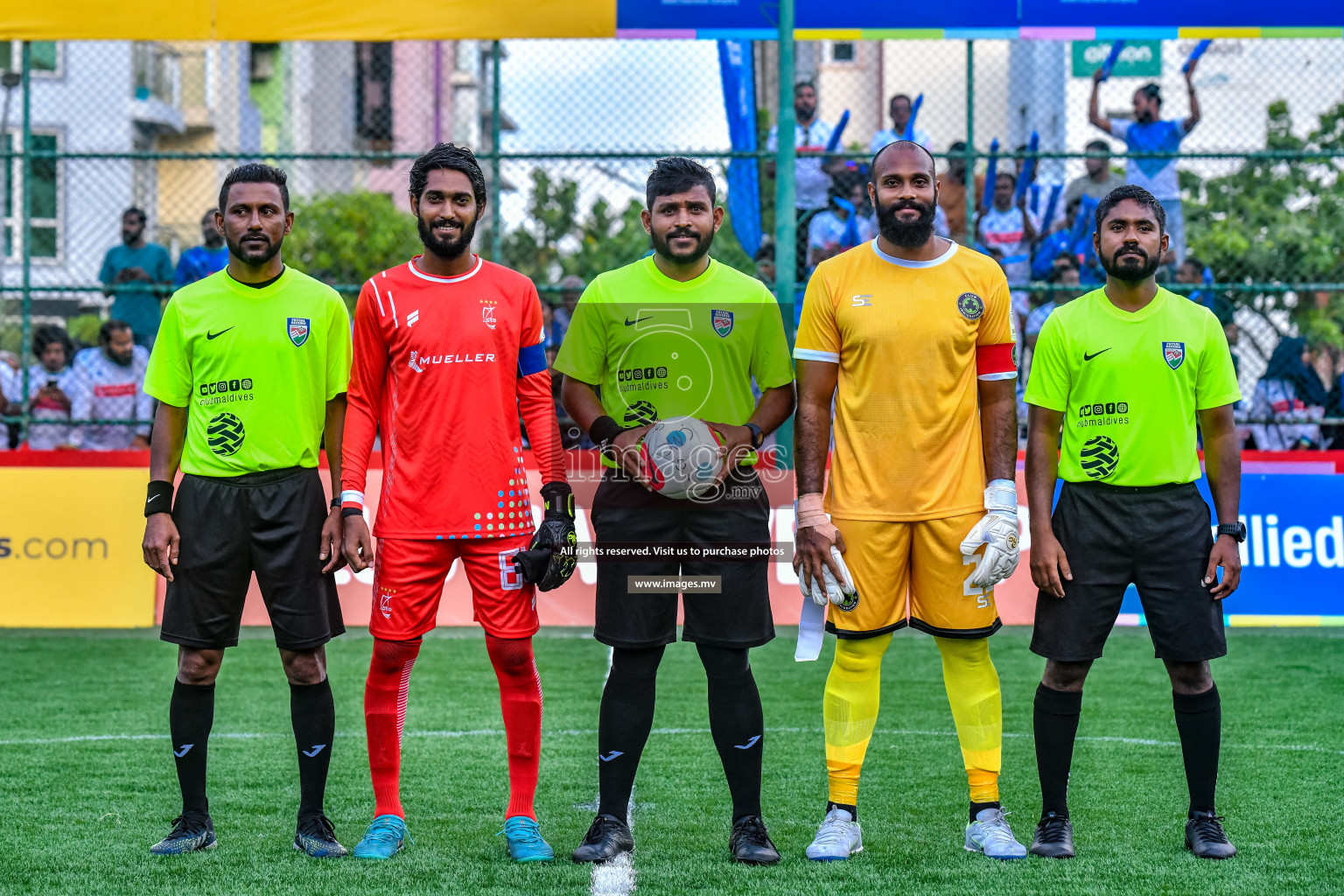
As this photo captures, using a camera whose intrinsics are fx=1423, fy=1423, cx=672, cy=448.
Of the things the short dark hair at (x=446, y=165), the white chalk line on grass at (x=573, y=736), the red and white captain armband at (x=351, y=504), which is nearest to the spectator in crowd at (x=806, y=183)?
the white chalk line on grass at (x=573, y=736)

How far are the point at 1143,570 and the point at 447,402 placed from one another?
2310 millimetres

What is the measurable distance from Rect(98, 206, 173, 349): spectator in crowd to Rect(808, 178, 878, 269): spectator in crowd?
15.3 feet

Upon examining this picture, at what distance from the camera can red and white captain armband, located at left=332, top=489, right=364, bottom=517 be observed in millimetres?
4602

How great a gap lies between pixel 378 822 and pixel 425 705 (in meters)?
2.66

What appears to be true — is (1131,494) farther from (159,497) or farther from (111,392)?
(111,392)

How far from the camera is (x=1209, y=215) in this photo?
1432 centimetres

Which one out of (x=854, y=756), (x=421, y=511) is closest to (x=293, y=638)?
(x=421, y=511)

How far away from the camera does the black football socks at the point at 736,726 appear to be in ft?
15.0

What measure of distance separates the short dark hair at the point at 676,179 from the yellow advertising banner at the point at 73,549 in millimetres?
5736

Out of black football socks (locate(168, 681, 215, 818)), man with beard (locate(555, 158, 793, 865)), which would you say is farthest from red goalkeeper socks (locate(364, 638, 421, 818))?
man with beard (locate(555, 158, 793, 865))

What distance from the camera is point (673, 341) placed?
4574 mm

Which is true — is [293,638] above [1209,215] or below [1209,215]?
below

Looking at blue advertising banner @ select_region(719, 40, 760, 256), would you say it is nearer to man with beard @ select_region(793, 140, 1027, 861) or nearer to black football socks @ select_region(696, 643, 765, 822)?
man with beard @ select_region(793, 140, 1027, 861)

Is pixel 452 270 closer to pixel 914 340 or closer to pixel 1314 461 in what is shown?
pixel 914 340
